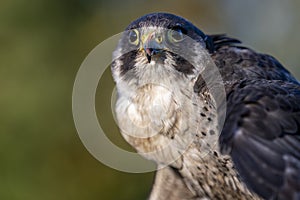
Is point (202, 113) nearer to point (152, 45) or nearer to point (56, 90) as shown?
point (152, 45)

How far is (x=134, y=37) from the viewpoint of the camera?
24.0 feet

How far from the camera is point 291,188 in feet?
20.1

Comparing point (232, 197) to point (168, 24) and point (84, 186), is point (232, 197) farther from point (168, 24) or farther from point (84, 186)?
point (84, 186)

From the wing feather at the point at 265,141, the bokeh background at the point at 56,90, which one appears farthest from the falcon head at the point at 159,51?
the bokeh background at the point at 56,90

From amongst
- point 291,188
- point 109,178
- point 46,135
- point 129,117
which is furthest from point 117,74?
point 46,135

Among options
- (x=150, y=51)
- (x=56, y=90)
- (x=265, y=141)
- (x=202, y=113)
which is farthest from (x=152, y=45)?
(x=56, y=90)

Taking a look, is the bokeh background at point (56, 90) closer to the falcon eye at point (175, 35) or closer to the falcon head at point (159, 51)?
the falcon head at point (159, 51)

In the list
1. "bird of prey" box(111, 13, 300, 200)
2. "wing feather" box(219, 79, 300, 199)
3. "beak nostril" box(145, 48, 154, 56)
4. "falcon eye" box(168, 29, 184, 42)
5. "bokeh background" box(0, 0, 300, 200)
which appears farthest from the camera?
"bokeh background" box(0, 0, 300, 200)

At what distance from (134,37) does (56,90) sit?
8.88 metres

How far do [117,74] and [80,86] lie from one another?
1.28m

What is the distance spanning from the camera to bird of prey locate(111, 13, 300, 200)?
20.8ft

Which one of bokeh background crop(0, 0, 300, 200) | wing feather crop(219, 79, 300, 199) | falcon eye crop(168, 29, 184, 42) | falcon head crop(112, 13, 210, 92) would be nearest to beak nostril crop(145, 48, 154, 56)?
falcon head crop(112, 13, 210, 92)

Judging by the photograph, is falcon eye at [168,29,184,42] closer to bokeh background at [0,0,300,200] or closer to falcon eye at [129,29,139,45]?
falcon eye at [129,29,139,45]

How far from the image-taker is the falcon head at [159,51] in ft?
23.1
